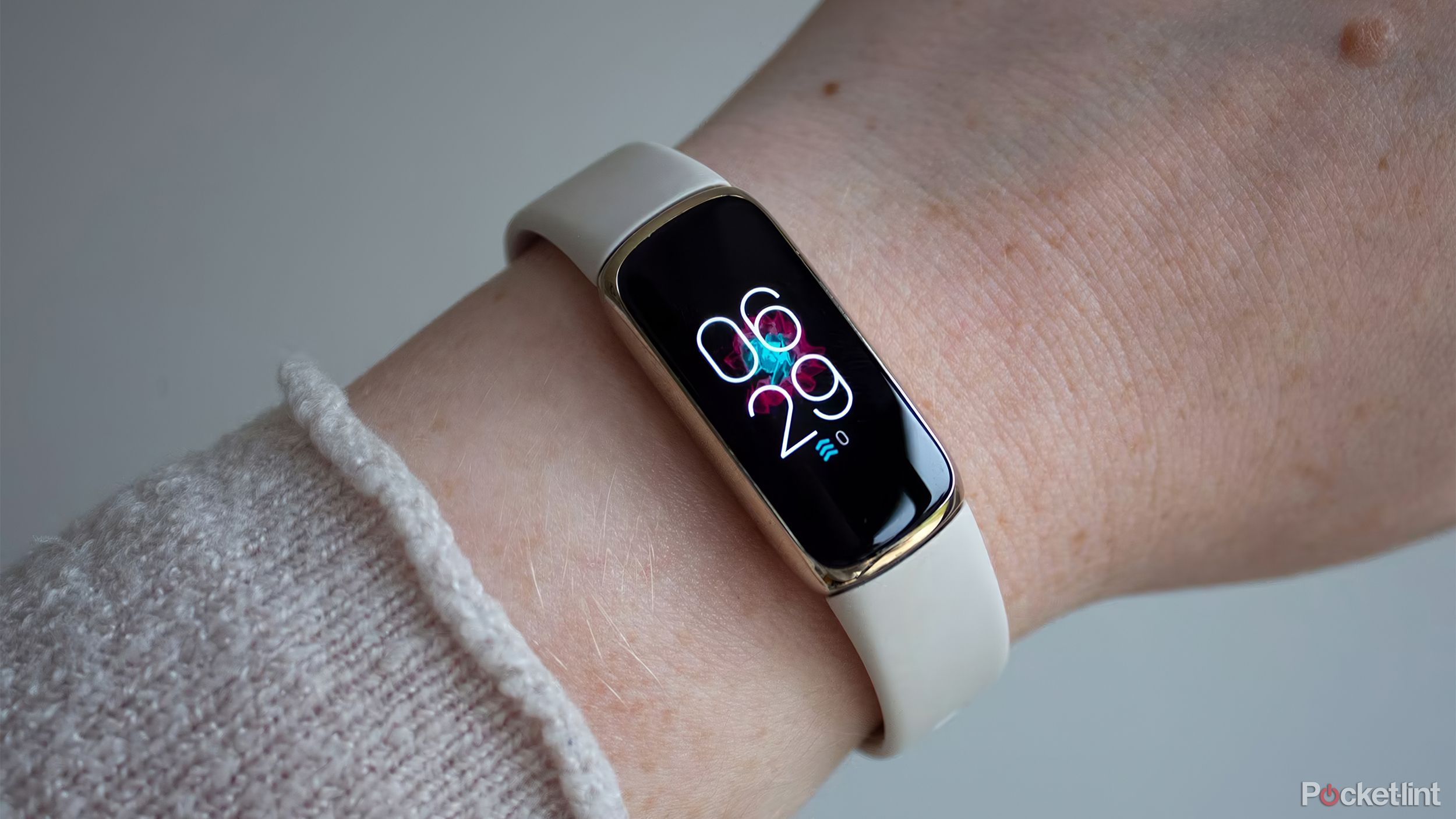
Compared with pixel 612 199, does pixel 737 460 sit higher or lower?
lower

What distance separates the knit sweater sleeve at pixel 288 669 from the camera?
0.49 metres

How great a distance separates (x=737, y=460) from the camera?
0.56m

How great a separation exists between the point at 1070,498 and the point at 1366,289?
254 millimetres

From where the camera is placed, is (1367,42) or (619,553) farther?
(1367,42)

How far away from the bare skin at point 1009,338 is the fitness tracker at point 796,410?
0.05 m

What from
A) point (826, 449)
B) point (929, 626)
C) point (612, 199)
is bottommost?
point (929, 626)

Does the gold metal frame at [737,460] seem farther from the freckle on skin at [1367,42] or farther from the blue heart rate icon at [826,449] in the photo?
the freckle on skin at [1367,42]

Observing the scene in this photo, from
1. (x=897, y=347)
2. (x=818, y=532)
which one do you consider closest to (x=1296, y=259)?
(x=897, y=347)

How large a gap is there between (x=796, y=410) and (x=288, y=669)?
0.29 m

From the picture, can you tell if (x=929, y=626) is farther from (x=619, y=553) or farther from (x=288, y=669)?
(x=288, y=669)

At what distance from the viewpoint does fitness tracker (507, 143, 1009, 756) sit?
0.56m

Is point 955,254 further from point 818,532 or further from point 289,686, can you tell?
point 289,686

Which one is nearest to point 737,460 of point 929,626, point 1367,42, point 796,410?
point 796,410

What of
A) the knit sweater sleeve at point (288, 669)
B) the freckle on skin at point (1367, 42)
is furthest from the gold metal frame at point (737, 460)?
the freckle on skin at point (1367, 42)
